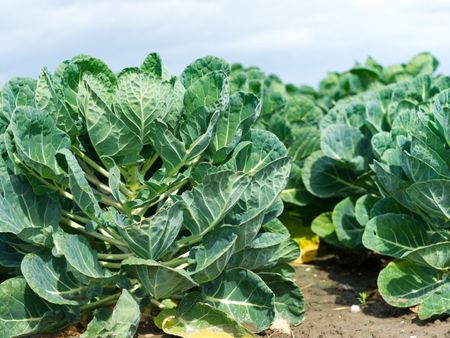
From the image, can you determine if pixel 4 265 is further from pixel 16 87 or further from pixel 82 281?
pixel 16 87

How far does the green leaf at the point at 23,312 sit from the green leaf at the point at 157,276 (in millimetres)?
455

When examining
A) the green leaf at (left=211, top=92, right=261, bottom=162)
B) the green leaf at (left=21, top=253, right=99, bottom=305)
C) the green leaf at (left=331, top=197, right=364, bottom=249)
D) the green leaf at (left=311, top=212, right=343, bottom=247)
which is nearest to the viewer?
the green leaf at (left=21, top=253, right=99, bottom=305)

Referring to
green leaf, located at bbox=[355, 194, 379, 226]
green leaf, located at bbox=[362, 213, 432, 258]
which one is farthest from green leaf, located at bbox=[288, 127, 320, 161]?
green leaf, located at bbox=[362, 213, 432, 258]

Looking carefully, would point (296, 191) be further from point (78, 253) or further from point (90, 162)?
point (78, 253)

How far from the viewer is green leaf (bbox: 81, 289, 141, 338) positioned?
3.26 meters

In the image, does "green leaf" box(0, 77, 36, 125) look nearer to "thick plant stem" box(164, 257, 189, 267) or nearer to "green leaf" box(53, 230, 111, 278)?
"green leaf" box(53, 230, 111, 278)

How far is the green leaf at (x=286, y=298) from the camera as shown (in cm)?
386

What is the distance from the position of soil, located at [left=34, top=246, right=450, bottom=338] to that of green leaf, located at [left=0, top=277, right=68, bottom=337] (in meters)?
0.13

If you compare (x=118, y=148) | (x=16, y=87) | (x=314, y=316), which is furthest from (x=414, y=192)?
(x=16, y=87)

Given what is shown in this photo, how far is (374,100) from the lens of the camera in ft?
16.5

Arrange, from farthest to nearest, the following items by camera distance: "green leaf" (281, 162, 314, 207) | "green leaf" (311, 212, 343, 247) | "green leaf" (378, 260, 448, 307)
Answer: "green leaf" (281, 162, 314, 207) < "green leaf" (311, 212, 343, 247) < "green leaf" (378, 260, 448, 307)

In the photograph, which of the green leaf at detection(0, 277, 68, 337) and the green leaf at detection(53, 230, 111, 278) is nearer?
the green leaf at detection(53, 230, 111, 278)

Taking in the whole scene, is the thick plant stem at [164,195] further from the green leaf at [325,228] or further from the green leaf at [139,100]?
the green leaf at [325,228]

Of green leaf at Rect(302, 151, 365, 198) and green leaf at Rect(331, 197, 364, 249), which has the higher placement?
green leaf at Rect(302, 151, 365, 198)
